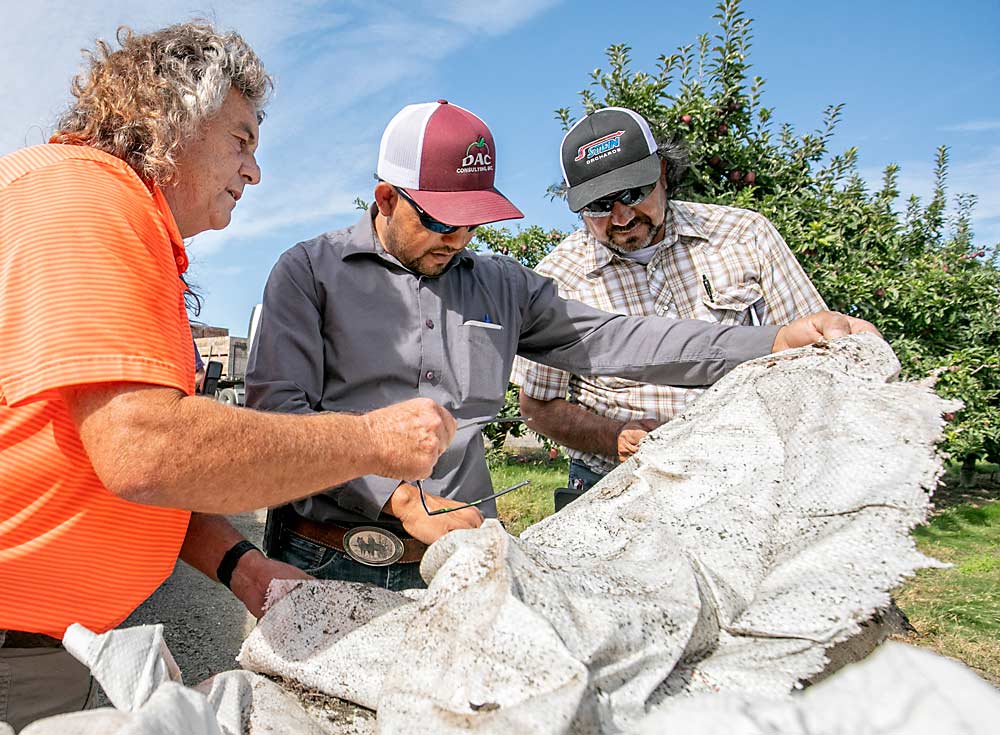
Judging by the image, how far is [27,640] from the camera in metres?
1.52

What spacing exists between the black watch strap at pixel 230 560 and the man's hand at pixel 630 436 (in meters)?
1.39

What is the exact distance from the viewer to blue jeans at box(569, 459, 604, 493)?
10.9ft

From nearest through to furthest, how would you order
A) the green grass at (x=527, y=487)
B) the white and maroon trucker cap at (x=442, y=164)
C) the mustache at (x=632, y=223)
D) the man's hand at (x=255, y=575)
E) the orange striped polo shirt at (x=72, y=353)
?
the orange striped polo shirt at (x=72, y=353), the man's hand at (x=255, y=575), the white and maroon trucker cap at (x=442, y=164), the mustache at (x=632, y=223), the green grass at (x=527, y=487)

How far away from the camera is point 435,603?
113 cm

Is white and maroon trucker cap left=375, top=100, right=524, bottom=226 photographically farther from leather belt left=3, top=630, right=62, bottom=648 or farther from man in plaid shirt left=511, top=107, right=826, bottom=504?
leather belt left=3, top=630, right=62, bottom=648

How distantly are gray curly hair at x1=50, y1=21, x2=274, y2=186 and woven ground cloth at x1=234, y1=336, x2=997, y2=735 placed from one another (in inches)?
39.2

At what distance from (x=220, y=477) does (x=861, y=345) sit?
4.82 ft

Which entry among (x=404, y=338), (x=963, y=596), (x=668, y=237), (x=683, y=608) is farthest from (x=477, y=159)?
(x=963, y=596)

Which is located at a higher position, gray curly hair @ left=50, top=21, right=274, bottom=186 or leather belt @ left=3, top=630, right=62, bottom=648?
gray curly hair @ left=50, top=21, right=274, bottom=186

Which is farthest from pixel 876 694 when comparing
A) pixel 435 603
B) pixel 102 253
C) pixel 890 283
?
pixel 890 283

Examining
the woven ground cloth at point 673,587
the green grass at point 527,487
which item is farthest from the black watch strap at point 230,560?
the green grass at point 527,487

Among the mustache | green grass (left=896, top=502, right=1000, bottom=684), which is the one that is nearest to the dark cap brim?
the mustache

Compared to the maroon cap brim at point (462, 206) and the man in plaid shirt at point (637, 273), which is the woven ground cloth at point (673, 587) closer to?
the maroon cap brim at point (462, 206)

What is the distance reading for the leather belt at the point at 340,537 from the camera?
7.47 ft
